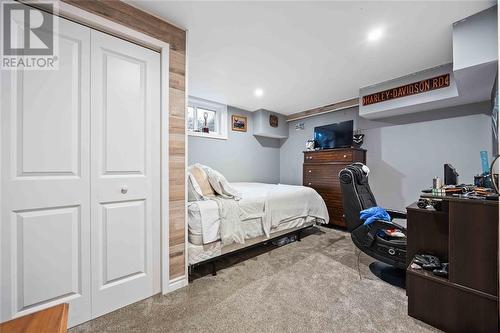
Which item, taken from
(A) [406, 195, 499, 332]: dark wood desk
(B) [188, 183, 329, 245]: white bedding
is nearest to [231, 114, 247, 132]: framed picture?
(B) [188, 183, 329, 245]: white bedding

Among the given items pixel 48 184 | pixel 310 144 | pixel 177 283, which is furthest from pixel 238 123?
pixel 48 184

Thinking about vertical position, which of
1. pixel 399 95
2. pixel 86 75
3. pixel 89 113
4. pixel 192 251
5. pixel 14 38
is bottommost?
pixel 192 251

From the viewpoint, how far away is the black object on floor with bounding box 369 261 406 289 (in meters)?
1.96

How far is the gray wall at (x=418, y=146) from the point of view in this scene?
9.01ft

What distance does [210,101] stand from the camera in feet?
13.4

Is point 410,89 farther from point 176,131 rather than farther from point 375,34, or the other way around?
point 176,131

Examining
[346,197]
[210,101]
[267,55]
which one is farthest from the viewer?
[210,101]

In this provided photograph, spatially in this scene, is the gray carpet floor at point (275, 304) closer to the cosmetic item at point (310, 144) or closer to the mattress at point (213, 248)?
the mattress at point (213, 248)

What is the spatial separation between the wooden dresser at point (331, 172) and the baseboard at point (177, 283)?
277 cm

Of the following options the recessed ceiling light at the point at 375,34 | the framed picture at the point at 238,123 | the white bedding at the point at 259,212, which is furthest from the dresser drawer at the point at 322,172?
the recessed ceiling light at the point at 375,34

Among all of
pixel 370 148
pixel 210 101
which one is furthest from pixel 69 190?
pixel 370 148

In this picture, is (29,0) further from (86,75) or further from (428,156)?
(428,156)

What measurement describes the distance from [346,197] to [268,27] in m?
1.91

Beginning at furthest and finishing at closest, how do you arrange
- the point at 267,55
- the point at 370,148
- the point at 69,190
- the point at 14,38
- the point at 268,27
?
the point at 370,148 → the point at 267,55 → the point at 268,27 → the point at 69,190 → the point at 14,38
